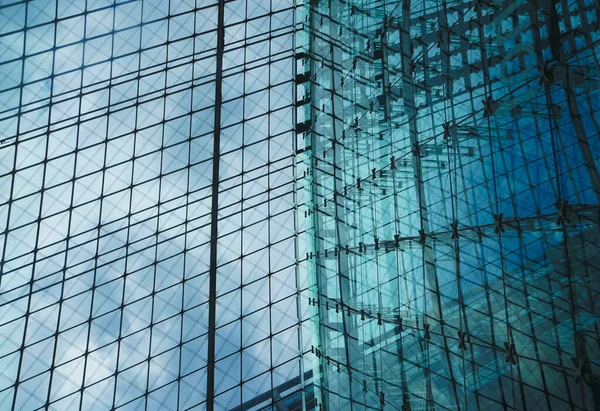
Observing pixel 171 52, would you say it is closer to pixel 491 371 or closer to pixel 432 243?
pixel 432 243

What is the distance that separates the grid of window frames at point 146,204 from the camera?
71.3 ft

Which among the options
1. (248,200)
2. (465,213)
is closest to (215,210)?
(248,200)

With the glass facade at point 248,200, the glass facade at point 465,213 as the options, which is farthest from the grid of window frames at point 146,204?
the glass facade at point 465,213

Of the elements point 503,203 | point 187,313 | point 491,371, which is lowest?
point 187,313

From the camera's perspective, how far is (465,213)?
11.4 metres

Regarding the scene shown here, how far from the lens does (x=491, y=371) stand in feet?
33.8

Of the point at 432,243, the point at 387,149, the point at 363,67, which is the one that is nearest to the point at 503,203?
the point at 432,243

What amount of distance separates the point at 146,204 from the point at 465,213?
592 inches

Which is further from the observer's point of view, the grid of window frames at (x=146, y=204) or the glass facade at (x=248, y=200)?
the grid of window frames at (x=146, y=204)

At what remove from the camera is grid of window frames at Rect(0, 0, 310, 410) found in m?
21.7

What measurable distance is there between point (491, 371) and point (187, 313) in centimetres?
1523

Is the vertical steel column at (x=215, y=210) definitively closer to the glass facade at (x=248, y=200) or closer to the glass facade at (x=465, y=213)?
the glass facade at (x=248, y=200)

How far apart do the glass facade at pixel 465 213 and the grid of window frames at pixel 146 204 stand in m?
5.79

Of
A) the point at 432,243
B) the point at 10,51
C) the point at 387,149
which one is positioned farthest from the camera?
the point at 10,51
